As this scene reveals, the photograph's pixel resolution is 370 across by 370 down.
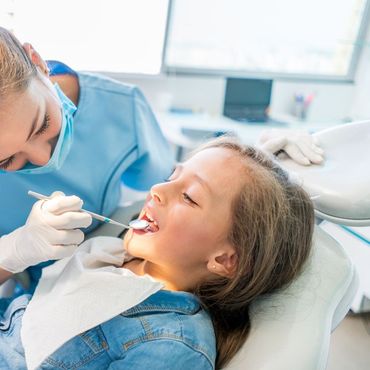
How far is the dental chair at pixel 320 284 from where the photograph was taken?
0.87m

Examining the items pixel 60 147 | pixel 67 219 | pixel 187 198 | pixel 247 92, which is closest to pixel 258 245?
pixel 187 198

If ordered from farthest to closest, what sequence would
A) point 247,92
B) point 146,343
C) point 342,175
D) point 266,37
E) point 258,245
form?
point 266,37
point 247,92
point 342,175
point 258,245
point 146,343

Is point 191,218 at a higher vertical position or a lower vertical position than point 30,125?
lower

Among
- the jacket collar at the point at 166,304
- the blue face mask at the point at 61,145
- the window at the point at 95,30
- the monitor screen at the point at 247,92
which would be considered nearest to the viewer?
the jacket collar at the point at 166,304

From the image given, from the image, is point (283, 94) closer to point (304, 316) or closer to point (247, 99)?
point (247, 99)

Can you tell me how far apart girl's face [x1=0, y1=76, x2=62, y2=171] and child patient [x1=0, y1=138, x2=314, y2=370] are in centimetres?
30

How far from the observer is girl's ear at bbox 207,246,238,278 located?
40.0 inches

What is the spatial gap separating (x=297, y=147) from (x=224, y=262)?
415mm

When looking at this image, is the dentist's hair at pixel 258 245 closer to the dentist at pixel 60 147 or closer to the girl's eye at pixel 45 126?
the dentist at pixel 60 147

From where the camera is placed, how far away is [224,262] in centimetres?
103

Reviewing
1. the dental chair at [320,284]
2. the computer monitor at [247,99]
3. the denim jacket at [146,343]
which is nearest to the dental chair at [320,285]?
the dental chair at [320,284]

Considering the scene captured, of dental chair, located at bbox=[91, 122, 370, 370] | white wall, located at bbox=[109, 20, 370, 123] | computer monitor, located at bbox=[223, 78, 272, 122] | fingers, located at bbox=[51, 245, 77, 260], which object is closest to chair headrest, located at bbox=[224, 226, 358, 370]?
dental chair, located at bbox=[91, 122, 370, 370]

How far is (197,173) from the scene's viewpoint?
3.40 ft

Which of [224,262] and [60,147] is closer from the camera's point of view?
[224,262]
